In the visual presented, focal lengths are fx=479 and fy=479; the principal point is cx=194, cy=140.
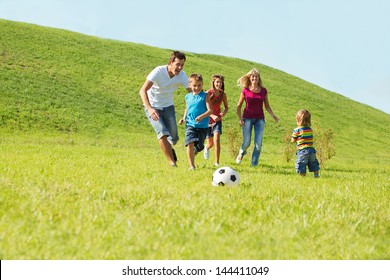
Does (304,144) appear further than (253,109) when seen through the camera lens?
No

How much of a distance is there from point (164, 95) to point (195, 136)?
1.18 m

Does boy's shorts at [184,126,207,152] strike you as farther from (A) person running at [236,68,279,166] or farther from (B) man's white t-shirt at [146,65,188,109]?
(A) person running at [236,68,279,166]

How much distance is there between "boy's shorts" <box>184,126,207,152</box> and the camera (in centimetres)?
1091

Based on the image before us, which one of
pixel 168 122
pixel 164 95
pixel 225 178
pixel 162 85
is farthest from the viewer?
pixel 168 122

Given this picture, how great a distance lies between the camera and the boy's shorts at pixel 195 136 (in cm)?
1091

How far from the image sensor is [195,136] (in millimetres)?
11086

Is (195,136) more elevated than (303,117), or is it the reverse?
(303,117)

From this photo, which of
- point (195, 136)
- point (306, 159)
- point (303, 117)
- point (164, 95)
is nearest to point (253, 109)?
point (303, 117)

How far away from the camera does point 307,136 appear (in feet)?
36.5

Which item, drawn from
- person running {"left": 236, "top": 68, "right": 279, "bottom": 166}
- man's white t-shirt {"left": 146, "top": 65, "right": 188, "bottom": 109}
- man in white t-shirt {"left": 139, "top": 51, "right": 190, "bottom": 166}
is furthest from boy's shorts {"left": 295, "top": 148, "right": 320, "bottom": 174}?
man's white t-shirt {"left": 146, "top": 65, "right": 188, "bottom": 109}

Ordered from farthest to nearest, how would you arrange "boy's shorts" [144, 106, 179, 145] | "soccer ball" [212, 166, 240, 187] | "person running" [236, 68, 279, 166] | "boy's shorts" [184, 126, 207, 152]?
1. "person running" [236, 68, 279, 166]
2. "boy's shorts" [184, 126, 207, 152]
3. "boy's shorts" [144, 106, 179, 145]
4. "soccer ball" [212, 166, 240, 187]

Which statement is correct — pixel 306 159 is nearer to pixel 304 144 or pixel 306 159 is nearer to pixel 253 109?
pixel 304 144

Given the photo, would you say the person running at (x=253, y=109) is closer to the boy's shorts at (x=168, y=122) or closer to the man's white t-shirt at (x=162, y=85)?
the boy's shorts at (x=168, y=122)

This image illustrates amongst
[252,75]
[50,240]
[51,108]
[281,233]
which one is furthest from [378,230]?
[51,108]
